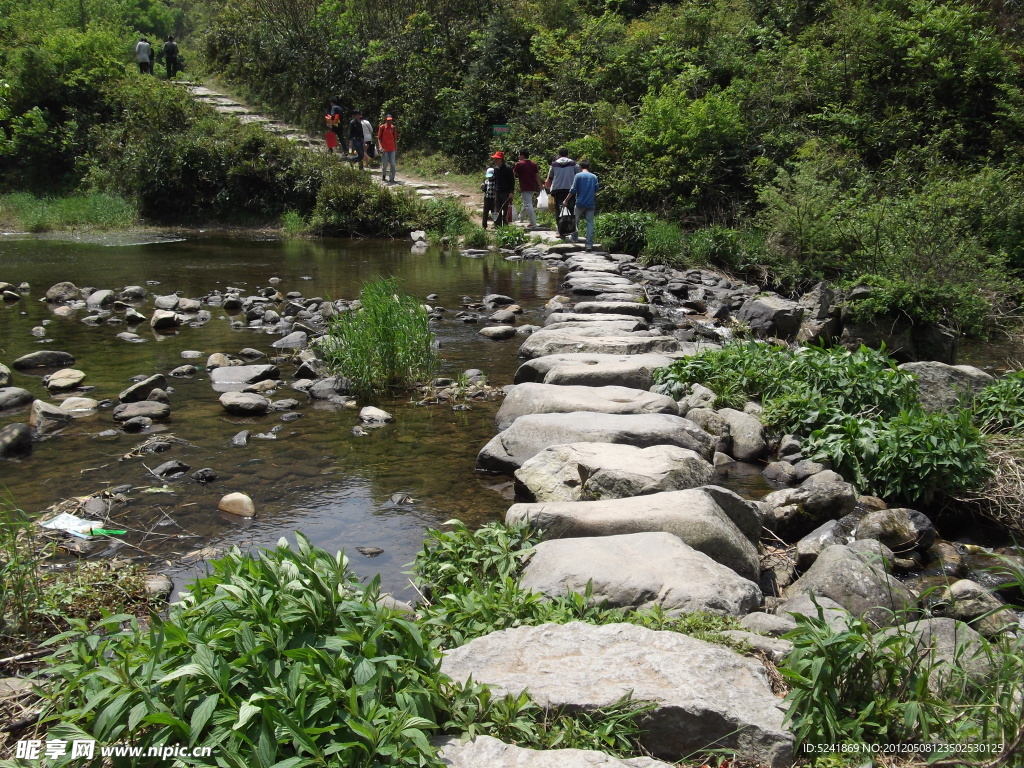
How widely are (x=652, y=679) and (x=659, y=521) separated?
5.01 ft

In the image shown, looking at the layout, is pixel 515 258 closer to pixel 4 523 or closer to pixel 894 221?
pixel 894 221

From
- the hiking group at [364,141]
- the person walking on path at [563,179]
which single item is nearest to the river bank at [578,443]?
the person walking on path at [563,179]

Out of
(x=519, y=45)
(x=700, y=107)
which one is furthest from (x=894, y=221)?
(x=519, y=45)

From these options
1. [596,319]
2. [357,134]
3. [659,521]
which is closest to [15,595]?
[659,521]

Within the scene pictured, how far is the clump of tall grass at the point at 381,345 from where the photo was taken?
25.9ft

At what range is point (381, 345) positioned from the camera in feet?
26.1

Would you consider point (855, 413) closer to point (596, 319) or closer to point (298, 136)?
point (596, 319)

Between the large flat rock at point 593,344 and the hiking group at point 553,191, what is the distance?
25.0 feet

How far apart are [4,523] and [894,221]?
11394mm

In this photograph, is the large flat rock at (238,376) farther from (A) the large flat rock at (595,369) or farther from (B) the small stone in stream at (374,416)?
(A) the large flat rock at (595,369)

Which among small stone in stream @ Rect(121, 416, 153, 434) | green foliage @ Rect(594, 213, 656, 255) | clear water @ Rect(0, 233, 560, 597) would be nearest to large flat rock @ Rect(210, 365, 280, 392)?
clear water @ Rect(0, 233, 560, 597)

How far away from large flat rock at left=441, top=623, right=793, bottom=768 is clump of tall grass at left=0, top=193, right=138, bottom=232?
73.1ft

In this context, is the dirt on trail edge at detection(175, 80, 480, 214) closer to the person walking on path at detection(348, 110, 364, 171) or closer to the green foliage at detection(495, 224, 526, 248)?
the person walking on path at detection(348, 110, 364, 171)

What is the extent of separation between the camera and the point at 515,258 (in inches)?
670
